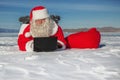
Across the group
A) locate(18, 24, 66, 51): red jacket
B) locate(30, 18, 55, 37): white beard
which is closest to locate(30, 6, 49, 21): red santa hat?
locate(30, 18, 55, 37): white beard

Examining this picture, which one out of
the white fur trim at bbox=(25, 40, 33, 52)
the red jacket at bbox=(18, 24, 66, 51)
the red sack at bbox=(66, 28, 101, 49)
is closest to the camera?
the white fur trim at bbox=(25, 40, 33, 52)

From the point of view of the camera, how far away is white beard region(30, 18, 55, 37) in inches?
206

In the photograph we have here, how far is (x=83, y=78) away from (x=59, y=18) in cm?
308

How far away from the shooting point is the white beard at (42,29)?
5.23m

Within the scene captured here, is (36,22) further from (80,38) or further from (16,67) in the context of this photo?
(16,67)

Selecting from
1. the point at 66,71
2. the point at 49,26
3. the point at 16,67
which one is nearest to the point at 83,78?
the point at 66,71

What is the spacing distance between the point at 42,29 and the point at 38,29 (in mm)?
78

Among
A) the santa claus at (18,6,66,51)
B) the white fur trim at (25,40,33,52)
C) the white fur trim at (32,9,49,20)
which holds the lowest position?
the white fur trim at (25,40,33,52)

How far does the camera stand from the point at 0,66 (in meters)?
3.32

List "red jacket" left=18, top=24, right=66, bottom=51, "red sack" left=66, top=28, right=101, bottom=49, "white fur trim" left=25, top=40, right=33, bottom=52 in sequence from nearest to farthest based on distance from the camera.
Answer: "white fur trim" left=25, top=40, right=33, bottom=52, "red jacket" left=18, top=24, right=66, bottom=51, "red sack" left=66, top=28, right=101, bottom=49

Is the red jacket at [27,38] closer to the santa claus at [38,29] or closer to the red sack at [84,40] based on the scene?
the santa claus at [38,29]

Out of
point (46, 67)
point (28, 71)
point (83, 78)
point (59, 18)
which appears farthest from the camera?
point (59, 18)

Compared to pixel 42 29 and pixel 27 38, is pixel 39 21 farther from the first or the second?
pixel 27 38

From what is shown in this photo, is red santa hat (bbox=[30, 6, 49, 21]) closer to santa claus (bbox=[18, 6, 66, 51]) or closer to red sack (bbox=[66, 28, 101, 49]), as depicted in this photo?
santa claus (bbox=[18, 6, 66, 51])
